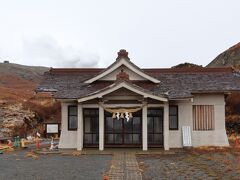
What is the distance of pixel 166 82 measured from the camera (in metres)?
24.5

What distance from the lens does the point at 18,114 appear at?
140 ft

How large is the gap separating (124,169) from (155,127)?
913 centimetres

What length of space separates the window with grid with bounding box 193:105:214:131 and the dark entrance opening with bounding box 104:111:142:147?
3.60 m

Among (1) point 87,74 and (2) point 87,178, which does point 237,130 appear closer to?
(1) point 87,74

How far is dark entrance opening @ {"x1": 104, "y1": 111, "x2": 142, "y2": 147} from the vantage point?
23250 millimetres

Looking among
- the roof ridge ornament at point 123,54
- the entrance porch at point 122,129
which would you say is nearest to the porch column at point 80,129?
the entrance porch at point 122,129

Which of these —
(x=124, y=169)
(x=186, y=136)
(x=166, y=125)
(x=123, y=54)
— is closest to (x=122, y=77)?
(x=123, y=54)

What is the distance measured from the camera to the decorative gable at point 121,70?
23625mm

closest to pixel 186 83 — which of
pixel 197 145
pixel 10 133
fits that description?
pixel 197 145

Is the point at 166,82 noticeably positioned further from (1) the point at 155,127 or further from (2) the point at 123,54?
(2) the point at 123,54

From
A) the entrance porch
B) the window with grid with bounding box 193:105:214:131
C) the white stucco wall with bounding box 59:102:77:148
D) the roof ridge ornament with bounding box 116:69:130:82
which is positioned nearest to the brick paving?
the entrance porch

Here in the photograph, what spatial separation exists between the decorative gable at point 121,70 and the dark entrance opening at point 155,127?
2.16 metres

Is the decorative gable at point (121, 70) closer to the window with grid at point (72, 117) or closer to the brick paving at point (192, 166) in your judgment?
the window with grid at point (72, 117)

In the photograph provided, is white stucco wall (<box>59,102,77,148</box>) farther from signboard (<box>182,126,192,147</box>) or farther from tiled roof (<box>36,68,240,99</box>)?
signboard (<box>182,126,192,147</box>)
